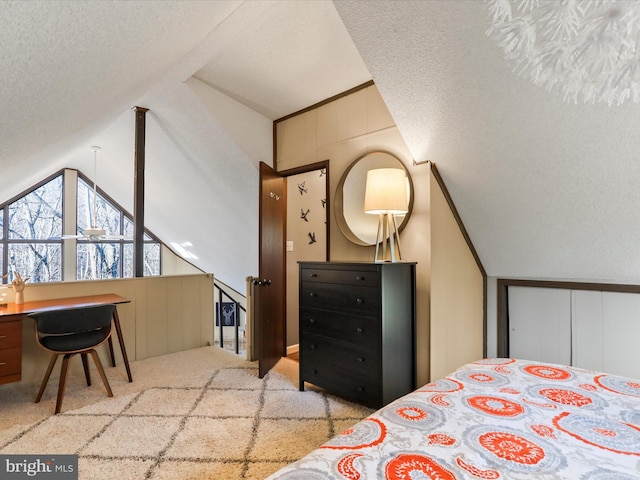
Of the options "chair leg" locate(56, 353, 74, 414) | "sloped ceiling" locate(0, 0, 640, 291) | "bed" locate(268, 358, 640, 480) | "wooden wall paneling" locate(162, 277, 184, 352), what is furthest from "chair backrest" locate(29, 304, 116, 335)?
"bed" locate(268, 358, 640, 480)

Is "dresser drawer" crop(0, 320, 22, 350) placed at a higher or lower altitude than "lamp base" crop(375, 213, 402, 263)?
lower

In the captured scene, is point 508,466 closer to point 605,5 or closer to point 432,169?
point 605,5

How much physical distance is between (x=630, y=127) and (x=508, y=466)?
1659mm

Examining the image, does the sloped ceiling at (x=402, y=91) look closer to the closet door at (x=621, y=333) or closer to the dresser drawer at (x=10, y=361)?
the closet door at (x=621, y=333)

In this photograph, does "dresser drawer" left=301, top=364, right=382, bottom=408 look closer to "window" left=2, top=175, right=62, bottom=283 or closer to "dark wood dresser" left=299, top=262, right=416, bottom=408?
"dark wood dresser" left=299, top=262, right=416, bottom=408

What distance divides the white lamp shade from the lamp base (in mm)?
143

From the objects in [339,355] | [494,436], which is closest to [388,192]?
[339,355]

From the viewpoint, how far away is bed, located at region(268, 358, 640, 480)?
2.48 feet

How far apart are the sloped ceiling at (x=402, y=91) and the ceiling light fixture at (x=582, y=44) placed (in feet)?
2.46

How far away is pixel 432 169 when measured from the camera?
2.38 meters

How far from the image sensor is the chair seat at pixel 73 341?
2336 millimetres

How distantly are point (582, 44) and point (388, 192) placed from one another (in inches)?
59.2

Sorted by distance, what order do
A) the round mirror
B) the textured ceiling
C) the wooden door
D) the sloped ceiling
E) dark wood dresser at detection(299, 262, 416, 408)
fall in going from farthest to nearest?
the wooden door < the round mirror < dark wood dresser at detection(299, 262, 416, 408) < the textured ceiling < the sloped ceiling

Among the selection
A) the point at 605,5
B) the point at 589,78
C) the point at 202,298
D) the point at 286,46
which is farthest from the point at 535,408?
the point at 202,298
